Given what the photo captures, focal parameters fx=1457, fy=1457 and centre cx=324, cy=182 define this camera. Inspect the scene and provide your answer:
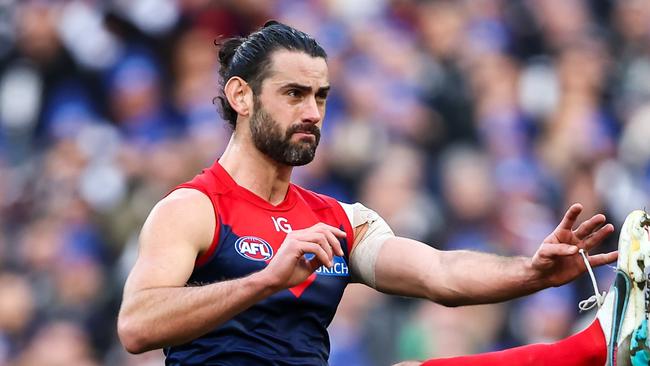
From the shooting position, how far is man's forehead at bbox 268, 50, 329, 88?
5547mm

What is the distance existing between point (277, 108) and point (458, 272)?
93 cm

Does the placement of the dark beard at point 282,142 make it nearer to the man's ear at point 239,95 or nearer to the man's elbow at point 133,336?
the man's ear at point 239,95

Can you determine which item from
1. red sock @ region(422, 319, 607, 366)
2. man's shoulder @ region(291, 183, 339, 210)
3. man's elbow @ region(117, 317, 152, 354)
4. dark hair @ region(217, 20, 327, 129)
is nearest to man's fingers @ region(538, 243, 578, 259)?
red sock @ region(422, 319, 607, 366)

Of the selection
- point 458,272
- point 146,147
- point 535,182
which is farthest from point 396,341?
point 458,272

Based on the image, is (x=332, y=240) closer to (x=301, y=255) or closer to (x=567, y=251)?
(x=301, y=255)

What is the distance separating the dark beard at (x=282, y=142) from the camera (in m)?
5.50

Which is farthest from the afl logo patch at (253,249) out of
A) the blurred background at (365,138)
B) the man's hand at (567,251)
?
the blurred background at (365,138)

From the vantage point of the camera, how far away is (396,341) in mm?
8750

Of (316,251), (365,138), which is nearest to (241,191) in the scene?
(316,251)

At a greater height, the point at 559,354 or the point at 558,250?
the point at 558,250

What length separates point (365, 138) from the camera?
9.86 metres

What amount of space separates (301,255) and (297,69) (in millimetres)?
1068

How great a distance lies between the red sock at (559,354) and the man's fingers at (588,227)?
39cm

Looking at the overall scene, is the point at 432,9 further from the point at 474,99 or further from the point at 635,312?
the point at 635,312
